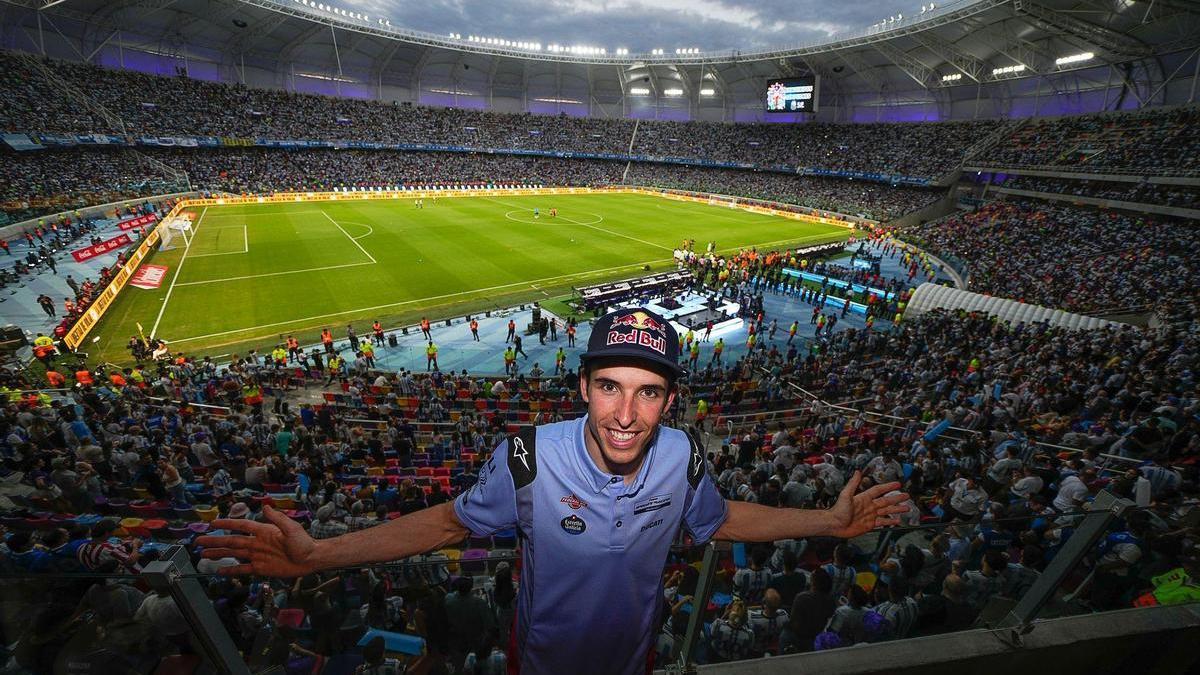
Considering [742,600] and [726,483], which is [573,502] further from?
[726,483]

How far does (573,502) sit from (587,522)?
12 centimetres

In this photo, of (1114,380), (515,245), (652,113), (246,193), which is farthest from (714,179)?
(1114,380)

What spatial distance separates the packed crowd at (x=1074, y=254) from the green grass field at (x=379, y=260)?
12.9 metres

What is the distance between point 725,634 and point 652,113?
353 feet

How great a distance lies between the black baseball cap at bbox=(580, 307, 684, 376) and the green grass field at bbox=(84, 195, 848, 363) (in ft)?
85.8

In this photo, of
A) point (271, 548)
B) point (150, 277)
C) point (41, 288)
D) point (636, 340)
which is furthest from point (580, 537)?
point (41, 288)

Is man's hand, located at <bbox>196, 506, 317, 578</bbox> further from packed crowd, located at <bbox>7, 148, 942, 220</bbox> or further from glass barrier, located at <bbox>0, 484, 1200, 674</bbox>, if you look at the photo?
packed crowd, located at <bbox>7, 148, 942, 220</bbox>

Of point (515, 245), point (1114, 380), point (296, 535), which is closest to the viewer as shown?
point (296, 535)

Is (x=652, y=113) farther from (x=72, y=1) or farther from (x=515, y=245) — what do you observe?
(x=72, y=1)

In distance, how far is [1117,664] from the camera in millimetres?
3367

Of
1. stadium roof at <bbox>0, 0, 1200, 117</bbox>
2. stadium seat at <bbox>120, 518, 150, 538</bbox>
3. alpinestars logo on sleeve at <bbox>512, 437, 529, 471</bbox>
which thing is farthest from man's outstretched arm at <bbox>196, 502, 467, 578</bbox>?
stadium roof at <bbox>0, 0, 1200, 117</bbox>

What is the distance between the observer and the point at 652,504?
102 inches

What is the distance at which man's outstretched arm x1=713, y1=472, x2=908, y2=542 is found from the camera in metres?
2.98

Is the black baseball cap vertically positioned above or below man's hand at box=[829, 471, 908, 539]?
above
